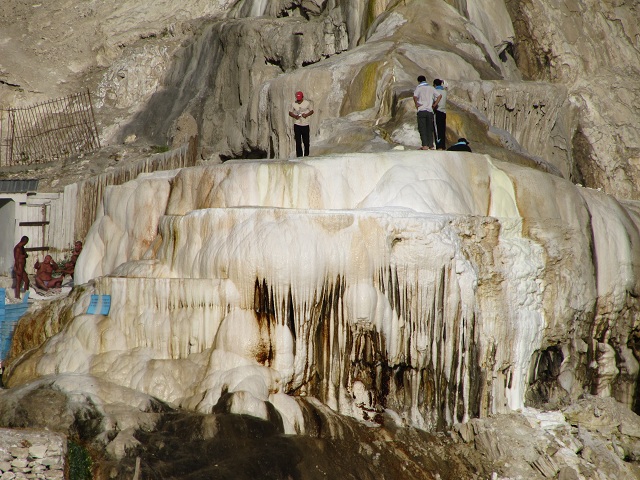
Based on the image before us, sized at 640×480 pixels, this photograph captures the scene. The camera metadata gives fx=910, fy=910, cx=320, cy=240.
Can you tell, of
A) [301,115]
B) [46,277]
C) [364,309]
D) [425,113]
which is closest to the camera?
[364,309]

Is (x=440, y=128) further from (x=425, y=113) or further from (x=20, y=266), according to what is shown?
(x=20, y=266)

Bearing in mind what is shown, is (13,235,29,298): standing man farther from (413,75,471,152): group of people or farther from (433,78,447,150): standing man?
(433,78,447,150): standing man

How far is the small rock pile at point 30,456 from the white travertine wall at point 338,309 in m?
1.77

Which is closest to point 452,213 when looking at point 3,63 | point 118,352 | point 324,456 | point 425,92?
point 425,92

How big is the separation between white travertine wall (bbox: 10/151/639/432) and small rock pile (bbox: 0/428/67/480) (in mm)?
1773

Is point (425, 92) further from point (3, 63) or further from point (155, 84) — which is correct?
point (3, 63)

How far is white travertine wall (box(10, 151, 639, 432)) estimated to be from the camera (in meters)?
9.78

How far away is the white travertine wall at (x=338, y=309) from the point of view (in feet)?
32.1

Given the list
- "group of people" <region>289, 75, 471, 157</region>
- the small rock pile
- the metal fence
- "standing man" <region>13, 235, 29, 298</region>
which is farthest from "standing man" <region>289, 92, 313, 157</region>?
the metal fence

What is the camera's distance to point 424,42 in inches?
695

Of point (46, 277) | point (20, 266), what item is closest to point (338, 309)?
point (46, 277)

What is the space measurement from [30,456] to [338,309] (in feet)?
11.9

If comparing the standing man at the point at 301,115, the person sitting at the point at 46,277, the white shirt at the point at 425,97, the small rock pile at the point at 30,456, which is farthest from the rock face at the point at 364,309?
the person sitting at the point at 46,277

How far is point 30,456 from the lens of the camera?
7.66 meters
